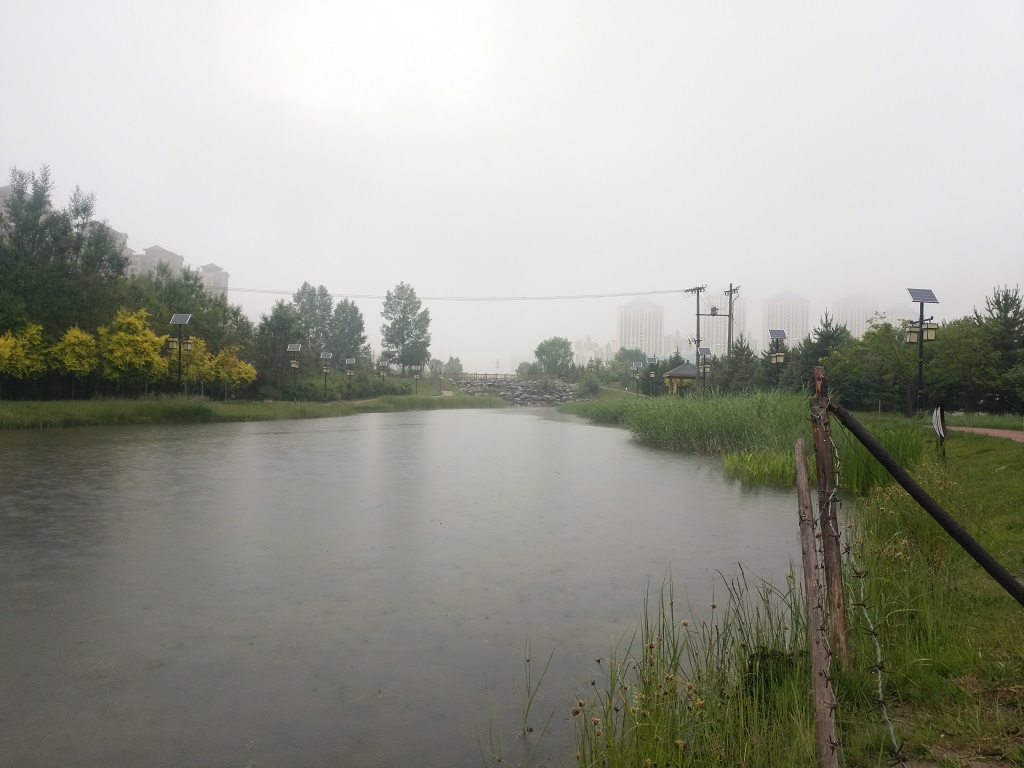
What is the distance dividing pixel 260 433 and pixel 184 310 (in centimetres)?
1436

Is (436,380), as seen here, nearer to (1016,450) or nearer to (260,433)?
(260,433)

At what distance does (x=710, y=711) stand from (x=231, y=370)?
2531 centimetres

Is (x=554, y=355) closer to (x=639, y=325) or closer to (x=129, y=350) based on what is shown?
(x=639, y=325)

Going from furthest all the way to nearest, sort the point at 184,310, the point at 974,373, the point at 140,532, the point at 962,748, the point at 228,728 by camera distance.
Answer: the point at 184,310, the point at 974,373, the point at 140,532, the point at 228,728, the point at 962,748

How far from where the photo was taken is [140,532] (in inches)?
206

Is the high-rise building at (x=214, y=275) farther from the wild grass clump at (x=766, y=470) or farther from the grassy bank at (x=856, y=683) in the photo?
the grassy bank at (x=856, y=683)

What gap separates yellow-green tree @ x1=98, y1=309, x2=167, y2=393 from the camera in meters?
19.0

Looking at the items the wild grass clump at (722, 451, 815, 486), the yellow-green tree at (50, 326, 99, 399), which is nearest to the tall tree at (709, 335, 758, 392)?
the wild grass clump at (722, 451, 815, 486)

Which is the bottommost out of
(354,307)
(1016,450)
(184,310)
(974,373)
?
(1016,450)

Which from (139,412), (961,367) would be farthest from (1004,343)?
(139,412)

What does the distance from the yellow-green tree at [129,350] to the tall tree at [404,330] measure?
104ft

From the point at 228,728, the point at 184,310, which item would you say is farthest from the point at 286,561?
the point at 184,310

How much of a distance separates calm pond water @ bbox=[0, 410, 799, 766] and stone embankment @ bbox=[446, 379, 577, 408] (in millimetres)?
42763

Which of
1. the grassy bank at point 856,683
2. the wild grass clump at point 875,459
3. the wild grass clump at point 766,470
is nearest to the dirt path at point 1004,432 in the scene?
the wild grass clump at point 766,470
